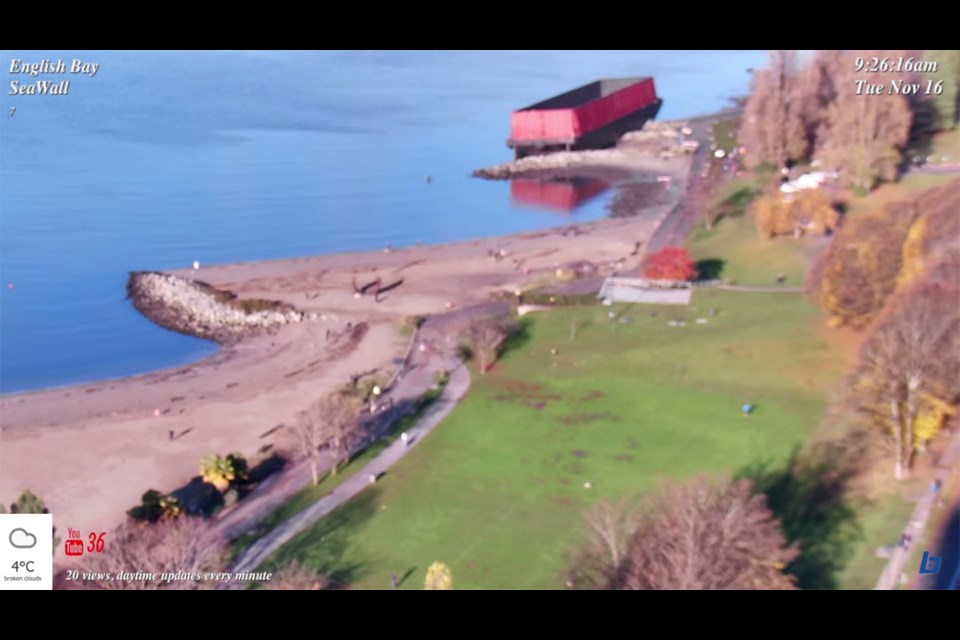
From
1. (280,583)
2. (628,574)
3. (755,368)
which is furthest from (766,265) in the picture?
(280,583)

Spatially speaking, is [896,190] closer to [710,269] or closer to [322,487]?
[710,269]

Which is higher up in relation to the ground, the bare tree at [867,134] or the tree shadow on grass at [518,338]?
the bare tree at [867,134]

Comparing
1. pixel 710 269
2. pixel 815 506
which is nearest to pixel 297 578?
pixel 815 506

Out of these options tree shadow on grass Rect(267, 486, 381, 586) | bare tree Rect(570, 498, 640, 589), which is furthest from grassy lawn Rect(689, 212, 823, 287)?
tree shadow on grass Rect(267, 486, 381, 586)

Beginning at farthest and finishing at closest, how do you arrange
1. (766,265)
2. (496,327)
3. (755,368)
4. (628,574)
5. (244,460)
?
(766,265) < (496,327) < (755,368) < (244,460) < (628,574)

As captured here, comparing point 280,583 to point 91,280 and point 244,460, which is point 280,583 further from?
point 91,280

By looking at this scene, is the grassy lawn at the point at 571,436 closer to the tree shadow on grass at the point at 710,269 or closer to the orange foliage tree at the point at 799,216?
the tree shadow on grass at the point at 710,269

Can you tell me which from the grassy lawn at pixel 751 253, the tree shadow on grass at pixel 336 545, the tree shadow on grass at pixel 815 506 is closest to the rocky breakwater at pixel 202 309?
the tree shadow on grass at pixel 336 545

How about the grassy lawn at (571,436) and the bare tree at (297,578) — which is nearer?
the bare tree at (297,578)
